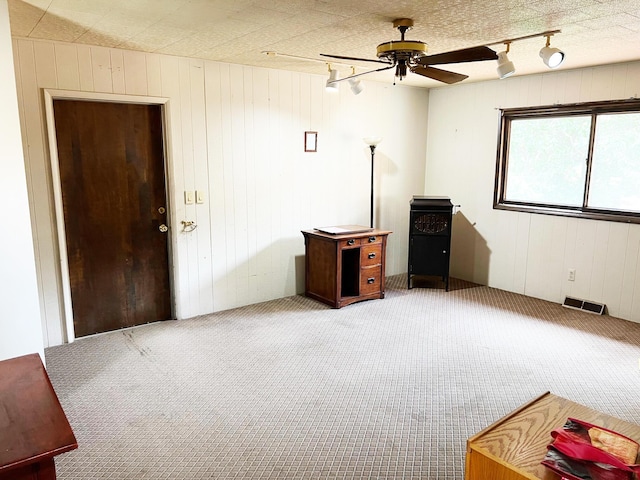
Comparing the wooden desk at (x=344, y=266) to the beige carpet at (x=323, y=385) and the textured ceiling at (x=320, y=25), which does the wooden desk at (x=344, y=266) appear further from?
the textured ceiling at (x=320, y=25)

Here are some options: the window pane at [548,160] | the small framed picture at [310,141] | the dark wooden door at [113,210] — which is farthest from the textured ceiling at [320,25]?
the small framed picture at [310,141]

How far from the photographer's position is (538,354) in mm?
3555

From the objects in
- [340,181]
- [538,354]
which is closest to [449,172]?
[340,181]

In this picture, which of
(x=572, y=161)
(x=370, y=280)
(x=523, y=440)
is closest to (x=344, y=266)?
(x=370, y=280)

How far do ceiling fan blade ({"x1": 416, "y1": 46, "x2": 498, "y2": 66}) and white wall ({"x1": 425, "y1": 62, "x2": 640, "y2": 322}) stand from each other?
2177mm

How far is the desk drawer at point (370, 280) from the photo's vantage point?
4750 millimetres

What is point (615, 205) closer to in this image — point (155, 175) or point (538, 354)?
point (538, 354)

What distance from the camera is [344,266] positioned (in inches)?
192

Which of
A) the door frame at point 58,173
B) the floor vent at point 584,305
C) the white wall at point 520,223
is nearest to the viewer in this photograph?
the door frame at point 58,173

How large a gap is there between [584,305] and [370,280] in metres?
2.04

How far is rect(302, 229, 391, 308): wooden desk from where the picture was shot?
4.54 m

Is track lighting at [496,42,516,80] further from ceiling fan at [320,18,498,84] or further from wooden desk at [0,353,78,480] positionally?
wooden desk at [0,353,78,480]

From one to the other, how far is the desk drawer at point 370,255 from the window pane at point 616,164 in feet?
6.66

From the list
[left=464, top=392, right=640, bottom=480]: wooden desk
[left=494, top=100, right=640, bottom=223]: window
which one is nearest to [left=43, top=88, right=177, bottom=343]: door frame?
[left=464, top=392, right=640, bottom=480]: wooden desk
